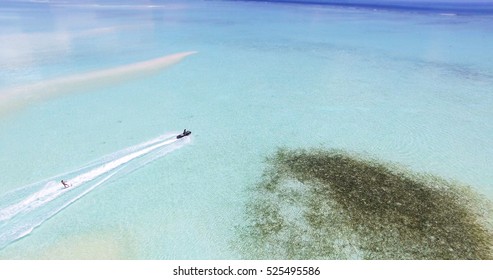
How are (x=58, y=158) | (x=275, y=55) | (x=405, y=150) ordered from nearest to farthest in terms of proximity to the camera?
(x=58, y=158) → (x=405, y=150) → (x=275, y=55)

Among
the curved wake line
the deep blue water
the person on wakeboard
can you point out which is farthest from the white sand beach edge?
the deep blue water

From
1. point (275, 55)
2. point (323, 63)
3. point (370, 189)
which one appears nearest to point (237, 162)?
point (370, 189)

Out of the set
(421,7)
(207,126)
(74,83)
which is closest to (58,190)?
(207,126)

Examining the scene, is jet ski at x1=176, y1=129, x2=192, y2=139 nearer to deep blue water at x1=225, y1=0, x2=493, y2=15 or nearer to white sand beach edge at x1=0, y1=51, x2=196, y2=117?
white sand beach edge at x1=0, y1=51, x2=196, y2=117

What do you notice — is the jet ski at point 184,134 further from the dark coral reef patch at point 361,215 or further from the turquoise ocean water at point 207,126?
the dark coral reef patch at point 361,215

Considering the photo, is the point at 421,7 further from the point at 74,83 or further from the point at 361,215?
the point at 361,215

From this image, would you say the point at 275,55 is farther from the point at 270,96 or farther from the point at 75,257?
the point at 75,257
